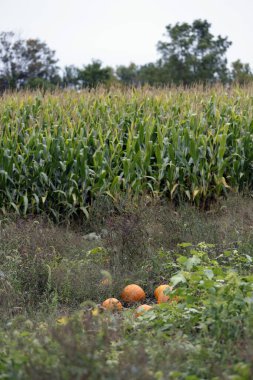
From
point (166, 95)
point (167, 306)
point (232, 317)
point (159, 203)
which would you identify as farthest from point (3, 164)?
point (232, 317)

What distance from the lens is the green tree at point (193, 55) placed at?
108ft

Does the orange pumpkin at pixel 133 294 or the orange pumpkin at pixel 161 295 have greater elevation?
the orange pumpkin at pixel 161 295

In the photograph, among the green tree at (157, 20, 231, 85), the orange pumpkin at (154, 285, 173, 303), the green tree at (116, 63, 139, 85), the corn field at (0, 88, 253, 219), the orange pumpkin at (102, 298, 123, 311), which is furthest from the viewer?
the green tree at (116, 63, 139, 85)

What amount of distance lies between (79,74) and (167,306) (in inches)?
1223

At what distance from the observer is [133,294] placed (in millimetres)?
5320

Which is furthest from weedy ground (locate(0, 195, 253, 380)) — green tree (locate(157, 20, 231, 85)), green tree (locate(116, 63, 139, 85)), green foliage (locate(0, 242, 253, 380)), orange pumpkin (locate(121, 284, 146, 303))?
Answer: green tree (locate(116, 63, 139, 85))

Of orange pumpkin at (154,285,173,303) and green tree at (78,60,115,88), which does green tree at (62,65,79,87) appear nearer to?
green tree at (78,60,115,88)

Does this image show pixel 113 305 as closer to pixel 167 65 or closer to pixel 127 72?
pixel 167 65

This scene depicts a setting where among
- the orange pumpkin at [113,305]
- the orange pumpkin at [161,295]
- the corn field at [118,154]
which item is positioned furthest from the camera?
the corn field at [118,154]

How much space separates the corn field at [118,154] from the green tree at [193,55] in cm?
2318

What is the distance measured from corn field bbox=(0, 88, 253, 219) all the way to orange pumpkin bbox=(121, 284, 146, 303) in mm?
2475

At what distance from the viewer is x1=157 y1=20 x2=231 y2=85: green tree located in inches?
1297

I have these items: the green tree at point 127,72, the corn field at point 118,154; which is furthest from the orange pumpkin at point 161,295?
the green tree at point 127,72

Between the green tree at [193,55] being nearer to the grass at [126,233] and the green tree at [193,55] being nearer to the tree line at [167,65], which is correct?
the tree line at [167,65]
